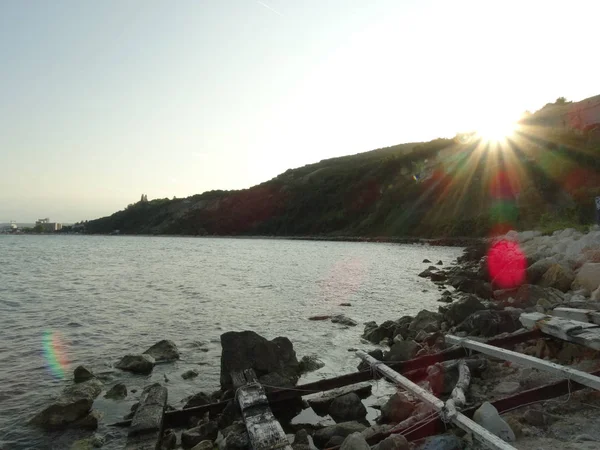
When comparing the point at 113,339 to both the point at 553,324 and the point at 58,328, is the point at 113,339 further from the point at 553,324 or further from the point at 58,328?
→ the point at 553,324

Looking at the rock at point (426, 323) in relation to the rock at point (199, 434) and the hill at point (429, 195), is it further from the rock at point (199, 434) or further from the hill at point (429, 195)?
the hill at point (429, 195)

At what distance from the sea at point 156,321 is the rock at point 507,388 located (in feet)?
6.95

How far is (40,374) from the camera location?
32.1 feet

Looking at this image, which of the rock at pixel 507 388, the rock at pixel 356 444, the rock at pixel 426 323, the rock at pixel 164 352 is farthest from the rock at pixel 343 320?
the rock at pixel 356 444

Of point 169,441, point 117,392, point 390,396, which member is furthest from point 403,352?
point 117,392

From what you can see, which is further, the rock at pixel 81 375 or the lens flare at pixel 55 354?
the lens flare at pixel 55 354

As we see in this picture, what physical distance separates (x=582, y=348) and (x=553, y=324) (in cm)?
56

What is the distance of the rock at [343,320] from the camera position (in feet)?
48.4

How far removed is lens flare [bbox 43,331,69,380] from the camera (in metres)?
10.1

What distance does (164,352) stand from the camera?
11.0 m

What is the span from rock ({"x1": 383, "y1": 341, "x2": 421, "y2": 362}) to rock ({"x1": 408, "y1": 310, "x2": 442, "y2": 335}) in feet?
7.11

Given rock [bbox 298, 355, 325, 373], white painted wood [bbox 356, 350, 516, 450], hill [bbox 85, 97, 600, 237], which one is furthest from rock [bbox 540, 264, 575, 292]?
hill [bbox 85, 97, 600, 237]

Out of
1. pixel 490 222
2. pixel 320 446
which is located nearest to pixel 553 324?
pixel 320 446

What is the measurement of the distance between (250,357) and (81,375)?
3.98 metres
